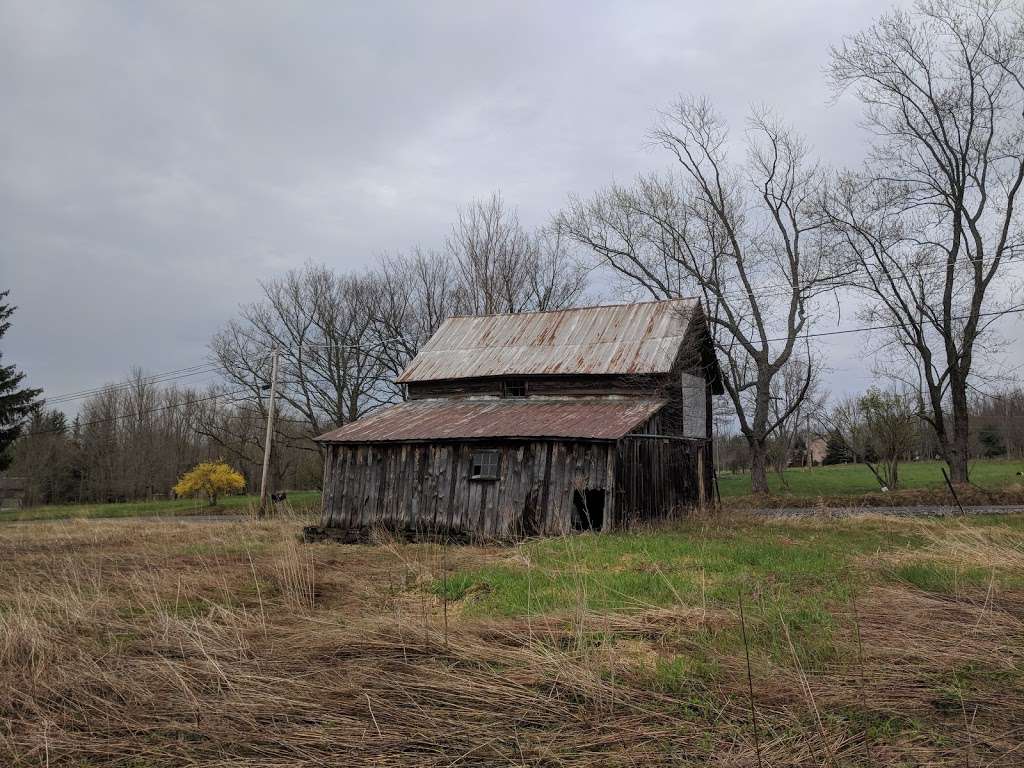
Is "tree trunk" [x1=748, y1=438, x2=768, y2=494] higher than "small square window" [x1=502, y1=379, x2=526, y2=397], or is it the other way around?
"small square window" [x1=502, y1=379, x2=526, y2=397]

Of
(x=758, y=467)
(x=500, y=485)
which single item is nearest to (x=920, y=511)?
(x=758, y=467)

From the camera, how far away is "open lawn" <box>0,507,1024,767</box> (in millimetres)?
3508

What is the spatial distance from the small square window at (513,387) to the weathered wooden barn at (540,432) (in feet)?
0.11

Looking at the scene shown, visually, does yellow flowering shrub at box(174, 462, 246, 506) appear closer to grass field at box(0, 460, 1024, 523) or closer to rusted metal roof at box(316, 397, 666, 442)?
grass field at box(0, 460, 1024, 523)

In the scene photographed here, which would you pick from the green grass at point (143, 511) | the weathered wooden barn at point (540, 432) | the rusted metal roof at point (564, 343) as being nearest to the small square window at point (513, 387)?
the weathered wooden barn at point (540, 432)

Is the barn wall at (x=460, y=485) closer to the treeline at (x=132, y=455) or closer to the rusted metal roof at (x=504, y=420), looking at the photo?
the rusted metal roof at (x=504, y=420)

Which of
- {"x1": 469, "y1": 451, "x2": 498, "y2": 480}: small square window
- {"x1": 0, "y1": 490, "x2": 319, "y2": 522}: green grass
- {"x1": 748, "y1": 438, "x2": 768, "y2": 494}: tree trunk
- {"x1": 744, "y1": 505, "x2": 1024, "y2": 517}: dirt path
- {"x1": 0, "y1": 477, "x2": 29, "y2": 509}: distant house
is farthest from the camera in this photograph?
{"x1": 0, "y1": 477, "x2": 29, "y2": 509}: distant house

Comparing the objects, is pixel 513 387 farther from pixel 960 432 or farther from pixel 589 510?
pixel 960 432

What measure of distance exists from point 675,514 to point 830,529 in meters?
4.47

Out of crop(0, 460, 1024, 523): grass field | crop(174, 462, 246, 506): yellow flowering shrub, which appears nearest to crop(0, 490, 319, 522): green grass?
crop(0, 460, 1024, 523): grass field

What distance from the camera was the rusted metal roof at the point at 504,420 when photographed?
51.0ft

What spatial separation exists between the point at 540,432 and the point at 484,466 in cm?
168

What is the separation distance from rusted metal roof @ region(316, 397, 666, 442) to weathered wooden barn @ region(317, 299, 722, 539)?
5cm

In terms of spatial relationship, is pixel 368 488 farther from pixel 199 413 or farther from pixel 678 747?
pixel 199 413
